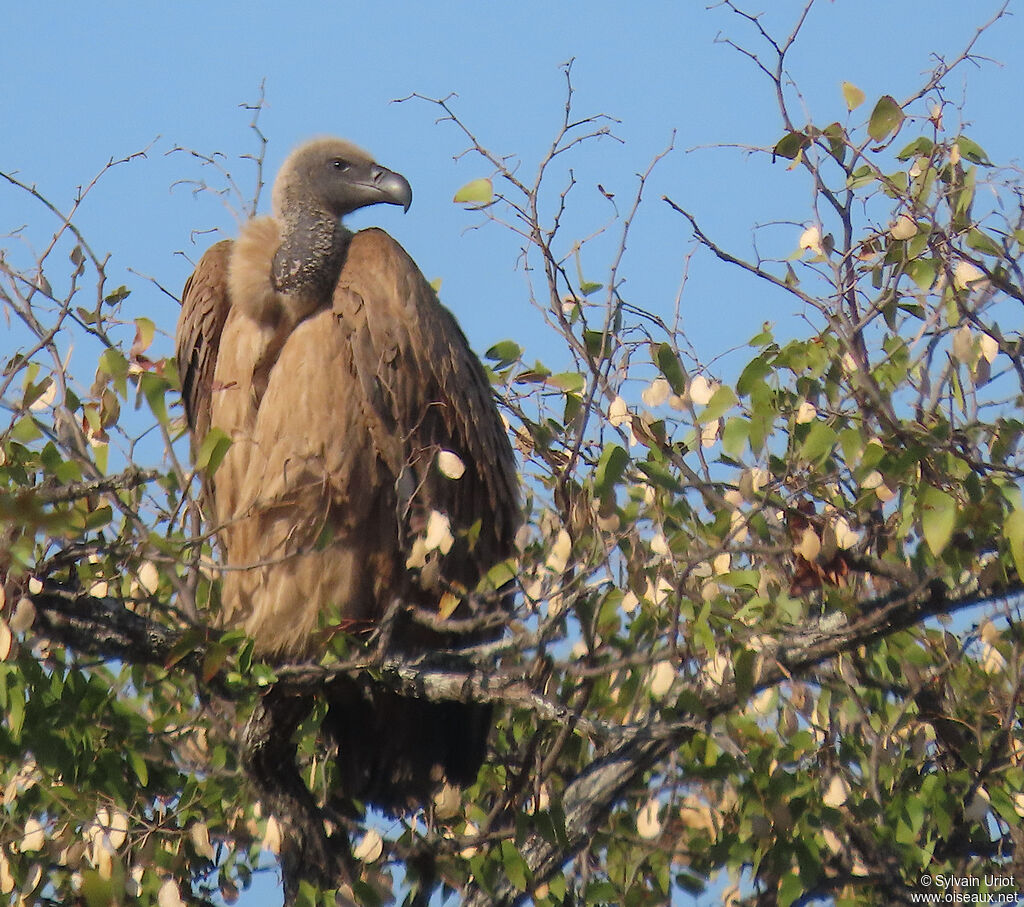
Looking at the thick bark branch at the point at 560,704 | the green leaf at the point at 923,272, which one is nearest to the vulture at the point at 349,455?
the thick bark branch at the point at 560,704

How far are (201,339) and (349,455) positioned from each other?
74cm

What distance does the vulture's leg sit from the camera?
358cm

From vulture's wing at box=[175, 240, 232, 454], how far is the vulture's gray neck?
26 centimetres

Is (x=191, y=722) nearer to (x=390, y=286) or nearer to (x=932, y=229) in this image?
(x=390, y=286)

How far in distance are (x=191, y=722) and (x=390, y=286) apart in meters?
1.44

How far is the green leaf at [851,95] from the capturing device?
332 cm

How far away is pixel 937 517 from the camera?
264cm

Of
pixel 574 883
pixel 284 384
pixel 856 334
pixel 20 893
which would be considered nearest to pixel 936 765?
pixel 574 883

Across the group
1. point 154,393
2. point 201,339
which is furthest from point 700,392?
point 201,339

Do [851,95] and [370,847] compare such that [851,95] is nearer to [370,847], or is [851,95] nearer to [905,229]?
[905,229]

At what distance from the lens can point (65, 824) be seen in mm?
3371

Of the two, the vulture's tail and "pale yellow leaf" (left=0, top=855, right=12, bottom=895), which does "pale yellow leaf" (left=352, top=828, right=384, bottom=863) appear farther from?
the vulture's tail

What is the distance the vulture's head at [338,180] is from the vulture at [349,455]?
32 centimetres

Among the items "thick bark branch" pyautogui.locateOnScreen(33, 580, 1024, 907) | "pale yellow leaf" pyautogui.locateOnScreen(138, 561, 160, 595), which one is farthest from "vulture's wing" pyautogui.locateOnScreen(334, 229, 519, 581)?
"pale yellow leaf" pyautogui.locateOnScreen(138, 561, 160, 595)
